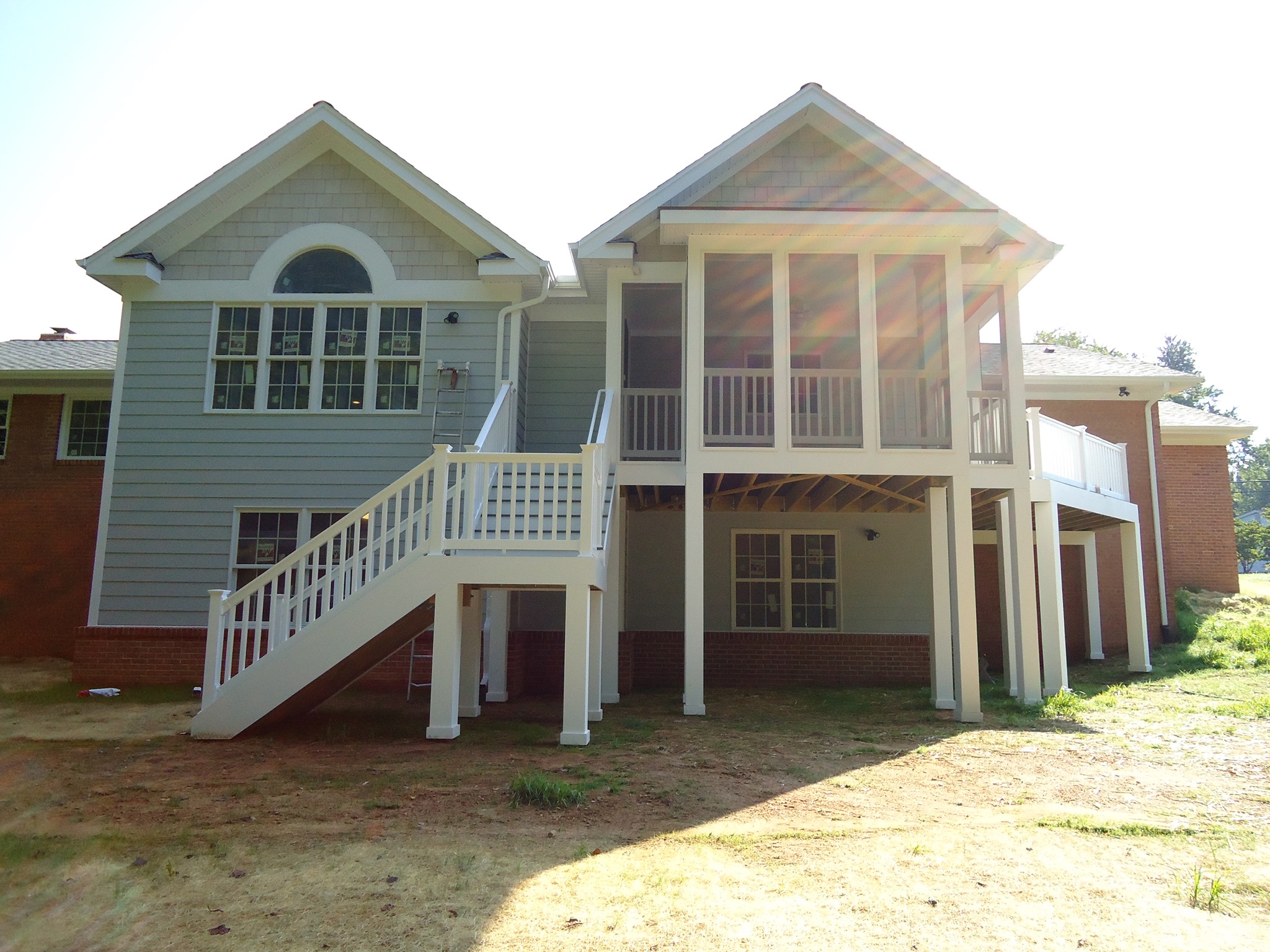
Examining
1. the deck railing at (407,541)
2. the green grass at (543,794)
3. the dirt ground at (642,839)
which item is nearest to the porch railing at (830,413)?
the deck railing at (407,541)

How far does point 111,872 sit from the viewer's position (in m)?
4.95

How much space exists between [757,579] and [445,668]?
7425mm

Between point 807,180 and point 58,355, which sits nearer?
point 807,180

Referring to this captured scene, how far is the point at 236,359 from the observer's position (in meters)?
13.0

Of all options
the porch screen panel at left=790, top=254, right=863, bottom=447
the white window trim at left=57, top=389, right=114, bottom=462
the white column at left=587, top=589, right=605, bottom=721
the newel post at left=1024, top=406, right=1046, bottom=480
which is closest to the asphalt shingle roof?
the white window trim at left=57, top=389, right=114, bottom=462

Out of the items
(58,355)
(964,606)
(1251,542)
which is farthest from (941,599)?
(1251,542)

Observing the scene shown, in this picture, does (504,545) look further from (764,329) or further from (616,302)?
(764,329)

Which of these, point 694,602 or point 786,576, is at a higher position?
point 786,576

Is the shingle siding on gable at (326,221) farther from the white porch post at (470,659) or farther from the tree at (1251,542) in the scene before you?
the tree at (1251,542)

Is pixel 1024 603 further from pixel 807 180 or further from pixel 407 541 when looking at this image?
pixel 407 541

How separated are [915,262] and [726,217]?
8.57 ft

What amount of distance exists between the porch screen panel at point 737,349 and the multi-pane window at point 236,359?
21.1 ft

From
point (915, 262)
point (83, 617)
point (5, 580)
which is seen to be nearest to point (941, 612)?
point (915, 262)

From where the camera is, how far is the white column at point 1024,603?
35.9 ft
